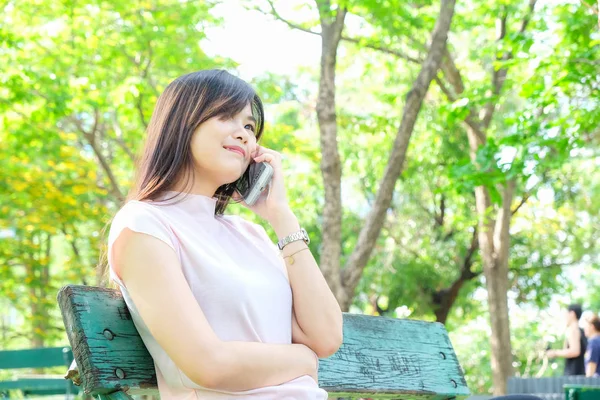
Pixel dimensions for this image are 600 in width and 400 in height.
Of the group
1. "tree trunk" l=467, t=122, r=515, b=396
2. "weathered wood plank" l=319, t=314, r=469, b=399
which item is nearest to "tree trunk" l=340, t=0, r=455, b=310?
"tree trunk" l=467, t=122, r=515, b=396

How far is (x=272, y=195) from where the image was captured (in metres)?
2.47

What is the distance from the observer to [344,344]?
264 centimetres

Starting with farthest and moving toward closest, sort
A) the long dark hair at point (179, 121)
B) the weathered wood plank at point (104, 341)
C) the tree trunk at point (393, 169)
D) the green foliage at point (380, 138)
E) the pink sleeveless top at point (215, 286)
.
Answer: the green foliage at point (380, 138)
the tree trunk at point (393, 169)
the long dark hair at point (179, 121)
the pink sleeveless top at point (215, 286)
the weathered wood plank at point (104, 341)

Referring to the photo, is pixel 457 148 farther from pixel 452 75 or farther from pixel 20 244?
pixel 20 244

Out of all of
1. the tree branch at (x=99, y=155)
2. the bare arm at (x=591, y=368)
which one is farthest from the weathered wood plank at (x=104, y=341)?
→ the tree branch at (x=99, y=155)

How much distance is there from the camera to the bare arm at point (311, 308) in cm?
226

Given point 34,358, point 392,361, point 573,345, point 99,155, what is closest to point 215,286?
point 392,361

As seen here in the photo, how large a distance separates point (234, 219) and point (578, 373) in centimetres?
873

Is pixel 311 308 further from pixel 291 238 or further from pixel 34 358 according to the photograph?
pixel 34 358

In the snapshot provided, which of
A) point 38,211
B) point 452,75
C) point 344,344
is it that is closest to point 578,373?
point 452,75

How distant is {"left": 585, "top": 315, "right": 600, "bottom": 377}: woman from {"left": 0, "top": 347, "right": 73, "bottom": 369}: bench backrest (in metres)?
5.83

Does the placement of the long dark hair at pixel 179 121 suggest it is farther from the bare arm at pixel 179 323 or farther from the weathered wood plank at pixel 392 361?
the weathered wood plank at pixel 392 361

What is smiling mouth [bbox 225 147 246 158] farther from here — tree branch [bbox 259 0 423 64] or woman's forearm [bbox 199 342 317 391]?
tree branch [bbox 259 0 423 64]

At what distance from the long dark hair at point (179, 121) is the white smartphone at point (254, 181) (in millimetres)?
220
